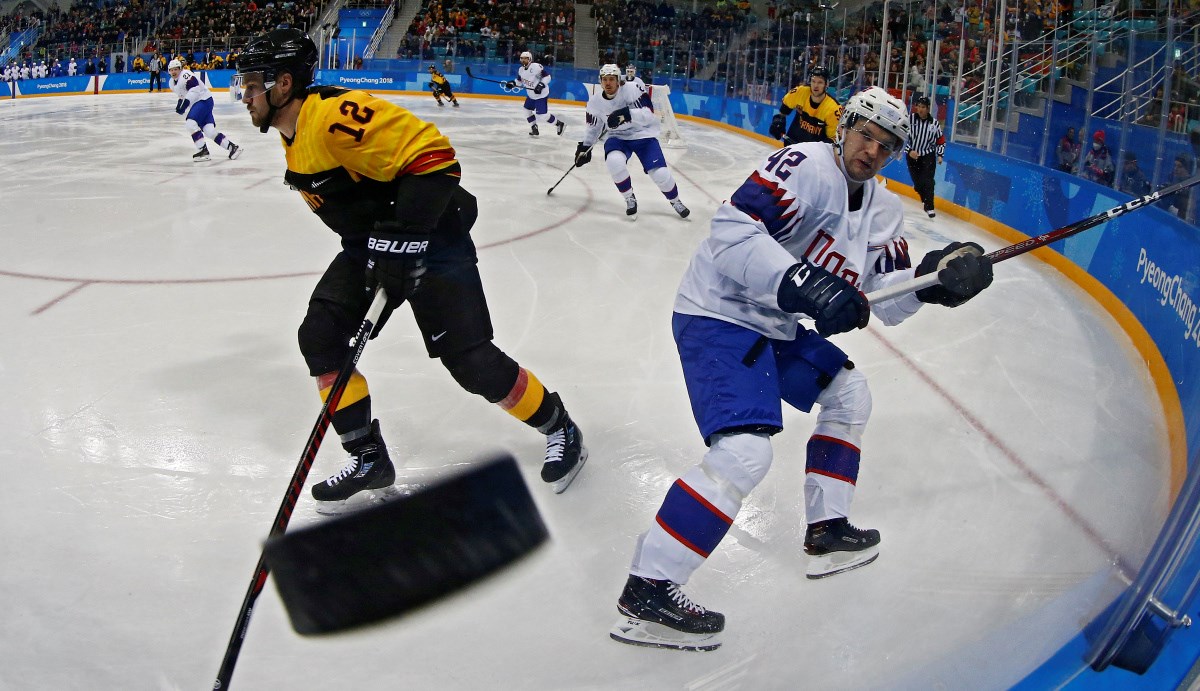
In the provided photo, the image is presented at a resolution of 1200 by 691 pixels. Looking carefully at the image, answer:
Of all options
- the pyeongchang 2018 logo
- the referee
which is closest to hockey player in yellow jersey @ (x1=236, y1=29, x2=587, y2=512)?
the pyeongchang 2018 logo

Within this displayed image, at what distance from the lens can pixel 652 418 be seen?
326 cm

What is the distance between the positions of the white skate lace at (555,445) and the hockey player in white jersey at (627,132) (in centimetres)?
405

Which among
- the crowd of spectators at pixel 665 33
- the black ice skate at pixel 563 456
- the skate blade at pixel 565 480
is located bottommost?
the skate blade at pixel 565 480

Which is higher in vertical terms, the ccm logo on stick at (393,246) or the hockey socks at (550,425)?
the ccm logo on stick at (393,246)

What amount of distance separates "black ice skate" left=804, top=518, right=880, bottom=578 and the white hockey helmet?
94 cm

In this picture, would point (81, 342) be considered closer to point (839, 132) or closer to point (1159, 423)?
point (839, 132)

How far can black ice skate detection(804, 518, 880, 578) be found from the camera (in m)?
2.24

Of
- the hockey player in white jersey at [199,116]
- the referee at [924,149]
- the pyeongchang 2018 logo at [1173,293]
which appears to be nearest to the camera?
the pyeongchang 2018 logo at [1173,293]

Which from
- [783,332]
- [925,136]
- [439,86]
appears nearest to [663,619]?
[783,332]

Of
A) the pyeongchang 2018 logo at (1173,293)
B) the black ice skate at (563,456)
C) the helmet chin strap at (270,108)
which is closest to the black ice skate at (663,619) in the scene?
the black ice skate at (563,456)

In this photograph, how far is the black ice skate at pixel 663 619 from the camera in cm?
197

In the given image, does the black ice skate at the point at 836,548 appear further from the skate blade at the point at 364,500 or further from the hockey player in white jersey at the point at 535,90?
the hockey player in white jersey at the point at 535,90

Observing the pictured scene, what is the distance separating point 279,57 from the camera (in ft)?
7.20

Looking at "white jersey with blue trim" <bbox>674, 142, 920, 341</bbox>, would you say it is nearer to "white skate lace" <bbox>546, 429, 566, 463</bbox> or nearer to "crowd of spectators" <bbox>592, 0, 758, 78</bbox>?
"white skate lace" <bbox>546, 429, 566, 463</bbox>
